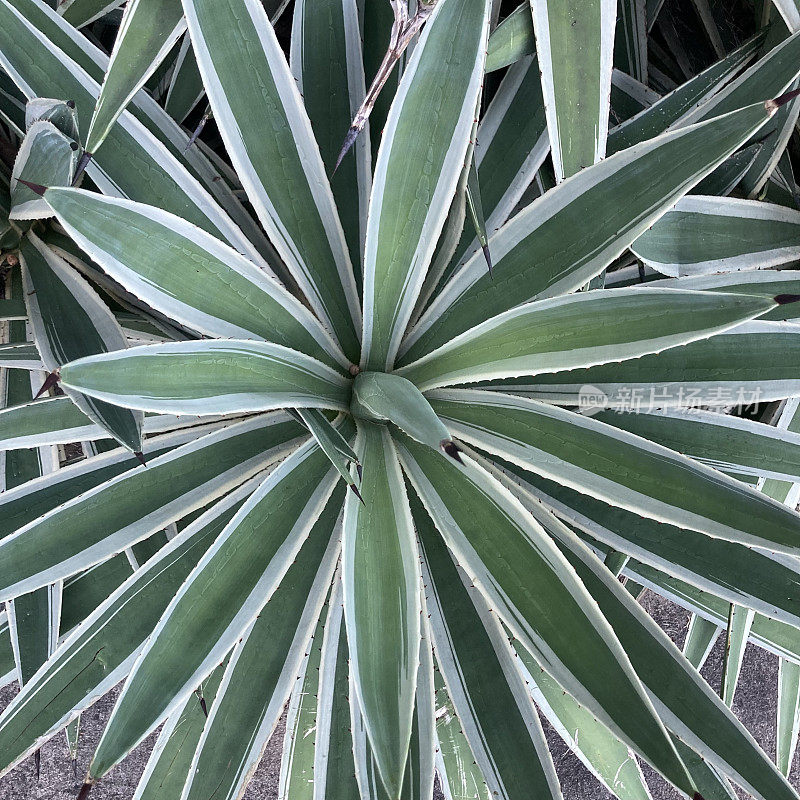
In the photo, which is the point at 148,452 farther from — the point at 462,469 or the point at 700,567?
the point at 700,567

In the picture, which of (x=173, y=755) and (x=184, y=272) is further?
(x=173, y=755)

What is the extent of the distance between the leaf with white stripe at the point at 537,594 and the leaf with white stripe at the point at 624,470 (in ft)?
0.14

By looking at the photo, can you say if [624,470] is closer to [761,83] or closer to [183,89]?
[761,83]

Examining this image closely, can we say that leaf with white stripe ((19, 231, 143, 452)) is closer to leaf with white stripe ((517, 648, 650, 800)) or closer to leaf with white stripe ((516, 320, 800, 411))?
leaf with white stripe ((516, 320, 800, 411))

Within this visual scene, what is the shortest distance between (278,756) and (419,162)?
1.16 metres

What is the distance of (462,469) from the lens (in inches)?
23.8

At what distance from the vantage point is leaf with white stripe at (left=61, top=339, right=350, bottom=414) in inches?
18.1

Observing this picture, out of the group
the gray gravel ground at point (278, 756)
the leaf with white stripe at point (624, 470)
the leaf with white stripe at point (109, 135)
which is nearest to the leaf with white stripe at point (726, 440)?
the leaf with white stripe at point (624, 470)

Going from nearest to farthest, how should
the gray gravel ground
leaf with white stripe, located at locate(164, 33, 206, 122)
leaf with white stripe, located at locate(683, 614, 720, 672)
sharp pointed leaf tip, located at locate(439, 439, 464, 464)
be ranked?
sharp pointed leaf tip, located at locate(439, 439, 464, 464) → leaf with white stripe, located at locate(164, 33, 206, 122) → leaf with white stripe, located at locate(683, 614, 720, 672) → the gray gravel ground

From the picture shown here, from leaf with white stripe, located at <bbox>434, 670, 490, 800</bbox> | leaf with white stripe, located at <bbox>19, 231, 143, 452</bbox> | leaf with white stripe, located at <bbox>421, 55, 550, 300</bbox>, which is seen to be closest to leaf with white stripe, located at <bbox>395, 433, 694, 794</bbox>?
leaf with white stripe, located at <bbox>421, 55, 550, 300</bbox>

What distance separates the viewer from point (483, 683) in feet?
2.14

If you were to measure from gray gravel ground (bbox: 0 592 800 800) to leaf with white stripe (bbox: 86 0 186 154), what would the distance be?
107cm

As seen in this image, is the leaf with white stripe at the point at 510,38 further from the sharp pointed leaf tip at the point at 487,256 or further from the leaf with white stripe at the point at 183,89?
the leaf with white stripe at the point at 183,89

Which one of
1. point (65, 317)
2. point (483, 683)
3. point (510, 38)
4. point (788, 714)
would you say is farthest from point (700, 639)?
point (65, 317)
